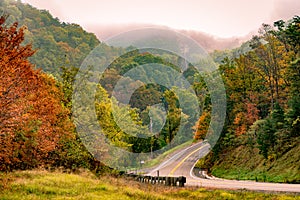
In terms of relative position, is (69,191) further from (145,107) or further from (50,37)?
(50,37)

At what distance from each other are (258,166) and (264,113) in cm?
1380

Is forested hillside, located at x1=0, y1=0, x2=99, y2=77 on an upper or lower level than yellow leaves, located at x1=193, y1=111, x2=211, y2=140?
upper

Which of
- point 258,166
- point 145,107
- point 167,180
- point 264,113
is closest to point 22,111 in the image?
point 167,180

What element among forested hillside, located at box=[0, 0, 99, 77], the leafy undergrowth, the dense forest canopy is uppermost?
forested hillside, located at box=[0, 0, 99, 77]

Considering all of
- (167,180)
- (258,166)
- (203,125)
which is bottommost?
(167,180)

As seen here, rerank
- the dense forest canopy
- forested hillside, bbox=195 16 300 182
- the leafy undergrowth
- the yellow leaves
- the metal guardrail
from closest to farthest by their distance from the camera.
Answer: the dense forest canopy, the metal guardrail, the leafy undergrowth, forested hillside, bbox=195 16 300 182, the yellow leaves

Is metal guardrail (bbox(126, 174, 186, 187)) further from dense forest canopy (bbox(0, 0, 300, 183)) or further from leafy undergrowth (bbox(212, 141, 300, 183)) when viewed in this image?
leafy undergrowth (bbox(212, 141, 300, 183))

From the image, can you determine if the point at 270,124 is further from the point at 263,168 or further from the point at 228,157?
the point at 228,157

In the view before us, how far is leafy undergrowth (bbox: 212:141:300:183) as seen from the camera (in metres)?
27.1

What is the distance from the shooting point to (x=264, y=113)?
47688 mm

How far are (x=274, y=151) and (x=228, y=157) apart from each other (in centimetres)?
1456

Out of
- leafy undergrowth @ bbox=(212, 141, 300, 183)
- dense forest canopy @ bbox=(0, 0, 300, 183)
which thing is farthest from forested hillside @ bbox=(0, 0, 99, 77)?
leafy undergrowth @ bbox=(212, 141, 300, 183)

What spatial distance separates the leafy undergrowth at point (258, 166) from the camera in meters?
27.1

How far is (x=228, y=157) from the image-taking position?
Answer: 157 feet
